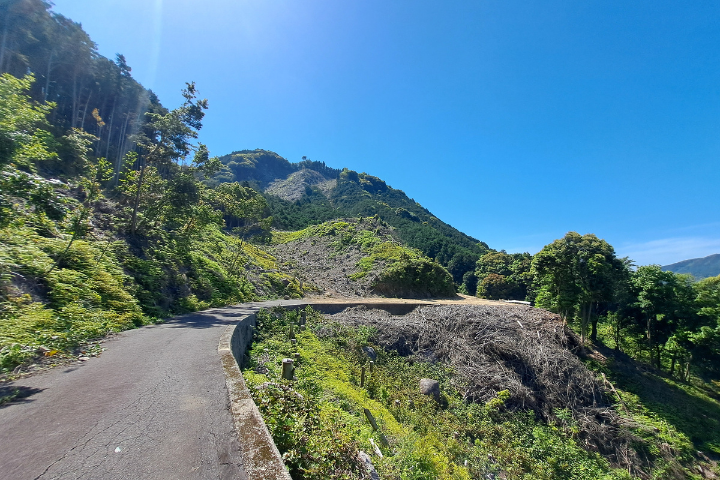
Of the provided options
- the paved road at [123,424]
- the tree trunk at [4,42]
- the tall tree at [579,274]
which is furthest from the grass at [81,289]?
the tree trunk at [4,42]

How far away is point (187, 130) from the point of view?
53.7 ft

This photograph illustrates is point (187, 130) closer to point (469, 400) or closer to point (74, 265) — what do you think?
point (74, 265)

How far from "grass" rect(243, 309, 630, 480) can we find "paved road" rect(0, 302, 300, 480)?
0.81 metres

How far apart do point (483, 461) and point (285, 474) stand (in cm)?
808

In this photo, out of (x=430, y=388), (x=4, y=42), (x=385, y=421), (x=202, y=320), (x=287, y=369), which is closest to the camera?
(x=287, y=369)

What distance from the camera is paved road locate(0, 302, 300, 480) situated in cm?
276

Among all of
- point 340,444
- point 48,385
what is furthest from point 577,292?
point 48,385

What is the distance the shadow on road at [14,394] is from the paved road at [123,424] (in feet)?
0.16

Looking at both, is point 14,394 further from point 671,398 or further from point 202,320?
point 671,398

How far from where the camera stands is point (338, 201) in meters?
109

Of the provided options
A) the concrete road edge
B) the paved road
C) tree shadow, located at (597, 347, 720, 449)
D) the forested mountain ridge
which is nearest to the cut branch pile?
tree shadow, located at (597, 347, 720, 449)

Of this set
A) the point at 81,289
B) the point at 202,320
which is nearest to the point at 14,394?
the point at 81,289

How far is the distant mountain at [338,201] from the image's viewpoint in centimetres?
6028

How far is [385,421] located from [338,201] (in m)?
104
